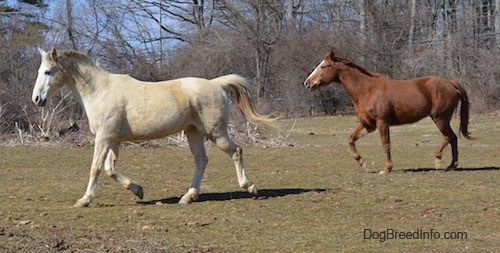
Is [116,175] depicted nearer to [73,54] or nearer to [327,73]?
[73,54]

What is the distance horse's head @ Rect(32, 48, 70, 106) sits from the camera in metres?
10.5

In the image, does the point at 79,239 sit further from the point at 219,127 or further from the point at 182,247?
the point at 219,127

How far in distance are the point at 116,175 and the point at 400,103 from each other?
5.68 m

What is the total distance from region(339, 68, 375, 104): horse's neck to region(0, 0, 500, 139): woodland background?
20.5 metres

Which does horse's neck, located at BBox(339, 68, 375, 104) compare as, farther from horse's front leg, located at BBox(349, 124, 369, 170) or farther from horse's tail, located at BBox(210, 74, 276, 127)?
horse's tail, located at BBox(210, 74, 276, 127)

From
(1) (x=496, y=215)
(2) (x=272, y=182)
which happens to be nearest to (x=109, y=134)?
(2) (x=272, y=182)

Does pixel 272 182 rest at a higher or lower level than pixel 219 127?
lower

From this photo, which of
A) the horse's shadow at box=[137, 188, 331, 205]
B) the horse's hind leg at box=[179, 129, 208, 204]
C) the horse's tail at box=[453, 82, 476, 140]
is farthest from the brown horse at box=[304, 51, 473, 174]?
the horse's hind leg at box=[179, 129, 208, 204]

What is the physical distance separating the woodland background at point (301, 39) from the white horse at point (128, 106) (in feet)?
77.9

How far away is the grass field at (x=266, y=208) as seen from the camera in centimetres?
763

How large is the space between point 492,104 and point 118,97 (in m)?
27.7

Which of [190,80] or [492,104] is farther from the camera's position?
[492,104]

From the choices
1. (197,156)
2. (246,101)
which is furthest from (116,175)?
(246,101)

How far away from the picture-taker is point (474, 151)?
1820 centimetres
